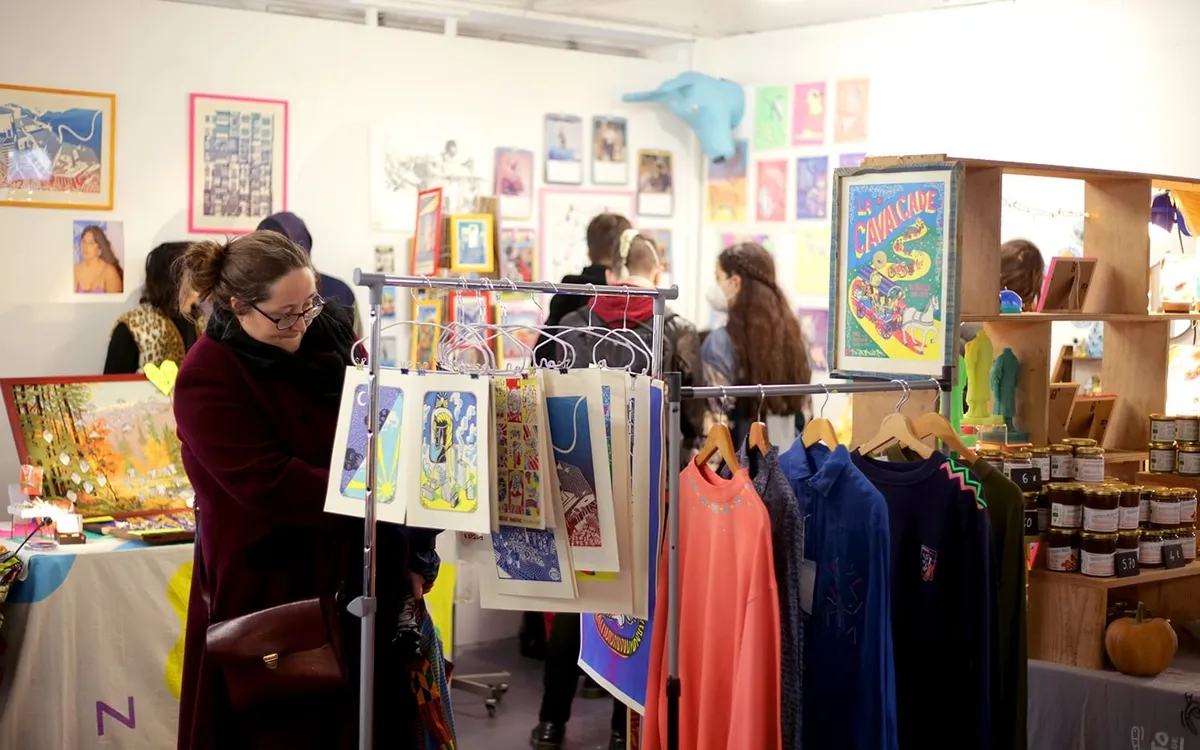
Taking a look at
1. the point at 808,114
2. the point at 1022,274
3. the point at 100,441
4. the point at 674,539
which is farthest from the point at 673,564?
the point at 808,114

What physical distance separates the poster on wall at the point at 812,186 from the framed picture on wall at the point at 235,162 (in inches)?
104

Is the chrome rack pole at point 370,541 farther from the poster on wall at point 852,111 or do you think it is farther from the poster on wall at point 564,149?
the poster on wall at point 852,111

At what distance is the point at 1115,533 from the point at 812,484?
3.86 feet

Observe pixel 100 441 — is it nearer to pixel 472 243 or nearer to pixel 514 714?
pixel 472 243

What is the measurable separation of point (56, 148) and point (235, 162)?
2.48 ft

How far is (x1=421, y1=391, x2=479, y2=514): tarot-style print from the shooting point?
227 cm

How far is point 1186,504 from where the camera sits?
3.62 m

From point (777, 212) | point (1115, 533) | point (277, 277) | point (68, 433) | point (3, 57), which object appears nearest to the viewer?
point (277, 277)

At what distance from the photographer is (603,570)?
236 cm

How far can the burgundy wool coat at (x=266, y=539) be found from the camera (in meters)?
2.61

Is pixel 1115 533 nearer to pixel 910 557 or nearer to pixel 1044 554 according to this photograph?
pixel 1044 554

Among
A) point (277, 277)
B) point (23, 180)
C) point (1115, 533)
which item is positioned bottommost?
point (1115, 533)

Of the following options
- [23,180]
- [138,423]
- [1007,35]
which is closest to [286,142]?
[23,180]

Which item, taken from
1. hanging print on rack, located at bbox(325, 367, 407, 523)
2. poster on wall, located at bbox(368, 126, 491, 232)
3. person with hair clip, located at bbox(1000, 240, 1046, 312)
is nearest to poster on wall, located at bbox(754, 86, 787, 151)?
poster on wall, located at bbox(368, 126, 491, 232)
